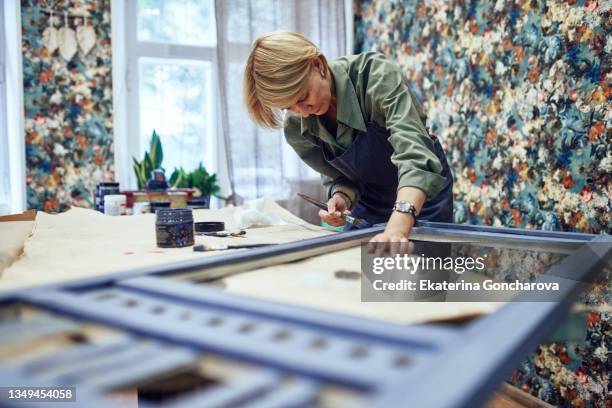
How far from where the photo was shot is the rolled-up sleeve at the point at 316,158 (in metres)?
1.68

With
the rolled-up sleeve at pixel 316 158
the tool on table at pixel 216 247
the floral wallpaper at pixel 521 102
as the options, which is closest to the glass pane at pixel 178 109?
the floral wallpaper at pixel 521 102

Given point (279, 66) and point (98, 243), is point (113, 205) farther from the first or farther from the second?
point (279, 66)

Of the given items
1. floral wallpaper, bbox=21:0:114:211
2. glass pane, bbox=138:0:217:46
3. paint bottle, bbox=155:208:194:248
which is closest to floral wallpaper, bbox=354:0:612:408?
paint bottle, bbox=155:208:194:248

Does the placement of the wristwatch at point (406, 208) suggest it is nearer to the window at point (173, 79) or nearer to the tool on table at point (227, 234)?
the tool on table at point (227, 234)

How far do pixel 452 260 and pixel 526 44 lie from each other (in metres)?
1.33

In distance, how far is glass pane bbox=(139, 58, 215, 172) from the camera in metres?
3.24

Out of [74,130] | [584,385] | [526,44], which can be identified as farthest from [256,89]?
[74,130]

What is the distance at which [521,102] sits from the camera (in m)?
2.13

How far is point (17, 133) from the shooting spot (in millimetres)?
2865

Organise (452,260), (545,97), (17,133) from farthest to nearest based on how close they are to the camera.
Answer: (17,133) < (545,97) < (452,260)

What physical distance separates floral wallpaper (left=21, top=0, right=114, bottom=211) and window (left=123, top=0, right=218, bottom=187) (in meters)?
0.16

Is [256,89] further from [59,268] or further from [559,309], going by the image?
[559,309]

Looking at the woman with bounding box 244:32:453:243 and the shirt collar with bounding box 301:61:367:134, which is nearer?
the woman with bounding box 244:32:453:243

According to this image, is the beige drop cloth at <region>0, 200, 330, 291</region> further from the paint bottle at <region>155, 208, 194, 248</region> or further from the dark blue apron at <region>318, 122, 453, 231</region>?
the dark blue apron at <region>318, 122, 453, 231</region>
